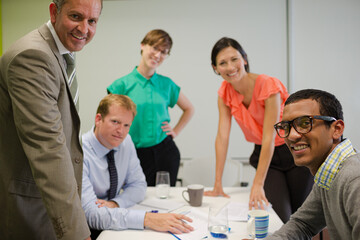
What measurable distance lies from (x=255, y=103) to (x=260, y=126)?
0.18 metres

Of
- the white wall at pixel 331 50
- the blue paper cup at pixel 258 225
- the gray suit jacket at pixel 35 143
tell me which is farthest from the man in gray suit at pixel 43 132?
the white wall at pixel 331 50

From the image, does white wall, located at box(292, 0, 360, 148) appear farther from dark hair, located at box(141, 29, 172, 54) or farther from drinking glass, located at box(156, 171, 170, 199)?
drinking glass, located at box(156, 171, 170, 199)

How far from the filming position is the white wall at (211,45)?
3.72 meters

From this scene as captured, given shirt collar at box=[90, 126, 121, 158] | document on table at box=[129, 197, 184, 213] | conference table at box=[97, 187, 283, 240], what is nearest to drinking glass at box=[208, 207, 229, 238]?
conference table at box=[97, 187, 283, 240]

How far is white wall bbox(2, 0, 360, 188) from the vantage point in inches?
147

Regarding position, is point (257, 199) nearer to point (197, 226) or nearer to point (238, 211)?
point (238, 211)

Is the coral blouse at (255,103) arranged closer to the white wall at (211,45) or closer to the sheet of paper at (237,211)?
the sheet of paper at (237,211)

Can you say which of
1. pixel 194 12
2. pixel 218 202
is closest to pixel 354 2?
pixel 194 12

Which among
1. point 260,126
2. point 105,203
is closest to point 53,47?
point 105,203

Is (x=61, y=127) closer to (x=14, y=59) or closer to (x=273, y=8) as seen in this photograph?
(x=14, y=59)

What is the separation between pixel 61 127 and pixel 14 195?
0.32 metres

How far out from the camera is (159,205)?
6.30ft

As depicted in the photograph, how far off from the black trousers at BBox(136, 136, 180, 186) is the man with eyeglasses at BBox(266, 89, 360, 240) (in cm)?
162

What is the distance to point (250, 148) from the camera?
12.6 ft
